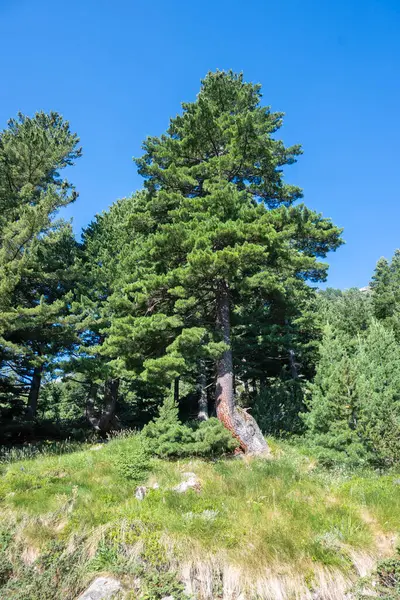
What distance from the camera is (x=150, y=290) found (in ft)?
35.0

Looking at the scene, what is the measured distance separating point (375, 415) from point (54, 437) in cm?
1412

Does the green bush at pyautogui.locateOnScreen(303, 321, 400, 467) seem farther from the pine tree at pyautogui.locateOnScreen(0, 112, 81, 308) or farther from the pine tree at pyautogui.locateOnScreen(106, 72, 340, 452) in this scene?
the pine tree at pyautogui.locateOnScreen(0, 112, 81, 308)

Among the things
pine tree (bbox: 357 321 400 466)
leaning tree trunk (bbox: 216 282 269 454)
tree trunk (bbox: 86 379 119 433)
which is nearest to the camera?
pine tree (bbox: 357 321 400 466)

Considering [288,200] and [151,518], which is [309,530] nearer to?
[151,518]

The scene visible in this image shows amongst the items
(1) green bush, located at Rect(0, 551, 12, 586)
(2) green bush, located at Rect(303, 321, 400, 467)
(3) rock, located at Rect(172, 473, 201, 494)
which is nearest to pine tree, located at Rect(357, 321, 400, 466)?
(2) green bush, located at Rect(303, 321, 400, 467)

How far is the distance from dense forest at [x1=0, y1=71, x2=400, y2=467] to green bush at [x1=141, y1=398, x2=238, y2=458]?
17cm

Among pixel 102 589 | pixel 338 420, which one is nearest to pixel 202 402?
pixel 338 420

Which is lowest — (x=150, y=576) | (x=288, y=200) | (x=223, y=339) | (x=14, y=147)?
(x=150, y=576)

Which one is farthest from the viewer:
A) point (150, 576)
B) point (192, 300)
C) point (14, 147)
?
point (14, 147)

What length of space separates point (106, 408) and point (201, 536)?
513 inches

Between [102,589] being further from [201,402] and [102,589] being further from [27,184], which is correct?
[27,184]

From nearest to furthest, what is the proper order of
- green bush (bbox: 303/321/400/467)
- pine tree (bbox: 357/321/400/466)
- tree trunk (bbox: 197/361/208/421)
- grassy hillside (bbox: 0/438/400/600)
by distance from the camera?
1. grassy hillside (bbox: 0/438/400/600)
2. pine tree (bbox: 357/321/400/466)
3. green bush (bbox: 303/321/400/467)
4. tree trunk (bbox: 197/361/208/421)

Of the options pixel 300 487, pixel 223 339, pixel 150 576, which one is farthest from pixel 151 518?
pixel 223 339

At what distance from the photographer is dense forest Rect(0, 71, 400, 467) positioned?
952cm
